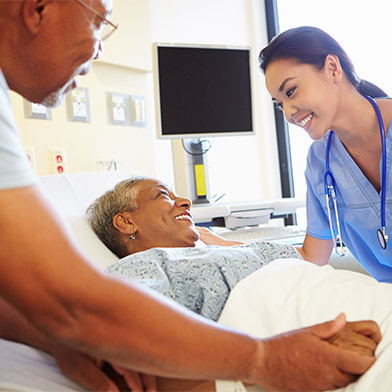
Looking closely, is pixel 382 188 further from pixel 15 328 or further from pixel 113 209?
pixel 15 328

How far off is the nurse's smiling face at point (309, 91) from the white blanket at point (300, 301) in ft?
2.39

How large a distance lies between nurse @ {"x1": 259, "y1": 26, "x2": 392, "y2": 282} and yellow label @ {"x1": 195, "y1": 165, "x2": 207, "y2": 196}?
2.98ft

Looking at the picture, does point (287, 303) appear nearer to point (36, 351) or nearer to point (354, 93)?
point (36, 351)

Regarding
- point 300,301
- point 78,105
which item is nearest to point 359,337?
point 300,301

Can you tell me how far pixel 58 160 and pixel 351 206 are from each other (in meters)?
1.38

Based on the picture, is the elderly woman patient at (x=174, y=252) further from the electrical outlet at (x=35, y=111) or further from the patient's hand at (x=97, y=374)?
the electrical outlet at (x=35, y=111)

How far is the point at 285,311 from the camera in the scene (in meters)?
0.96

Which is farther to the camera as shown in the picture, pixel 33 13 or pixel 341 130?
pixel 341 130

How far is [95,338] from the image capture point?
2.03 feet

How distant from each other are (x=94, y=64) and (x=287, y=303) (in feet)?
5.97

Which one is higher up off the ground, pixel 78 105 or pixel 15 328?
pixel 78 105

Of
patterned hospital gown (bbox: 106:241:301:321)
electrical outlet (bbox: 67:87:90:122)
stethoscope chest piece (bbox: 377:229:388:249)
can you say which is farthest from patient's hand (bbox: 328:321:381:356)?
electrical outlet (bbox: 67:87:90:122)

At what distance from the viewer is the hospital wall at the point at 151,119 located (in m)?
2.30

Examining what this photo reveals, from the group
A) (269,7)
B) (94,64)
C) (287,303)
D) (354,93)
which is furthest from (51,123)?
(269,7)
